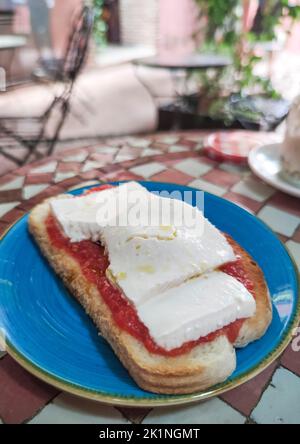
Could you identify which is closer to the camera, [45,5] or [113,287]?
[113,287]

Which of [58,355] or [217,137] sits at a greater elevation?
[217,137]

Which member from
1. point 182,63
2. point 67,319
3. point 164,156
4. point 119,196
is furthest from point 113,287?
point 182,63

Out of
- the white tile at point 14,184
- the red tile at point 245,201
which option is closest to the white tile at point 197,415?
the red tile at point 245,201

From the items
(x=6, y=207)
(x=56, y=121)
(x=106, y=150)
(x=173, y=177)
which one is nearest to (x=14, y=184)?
(x=6, y=207)

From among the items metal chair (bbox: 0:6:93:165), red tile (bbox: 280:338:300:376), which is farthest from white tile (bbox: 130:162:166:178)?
metal chair (bbox: 0:6:93:165)

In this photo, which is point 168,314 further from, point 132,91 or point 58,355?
point 132,91
